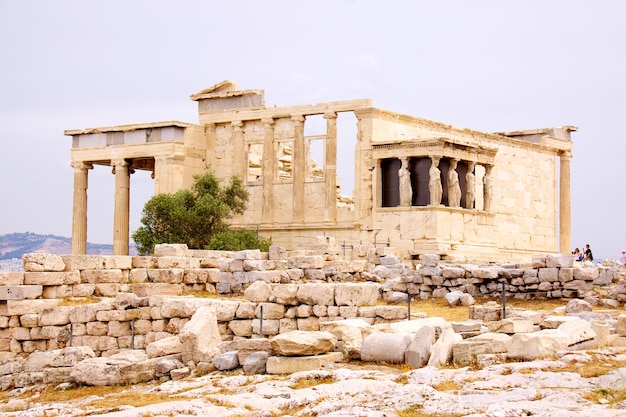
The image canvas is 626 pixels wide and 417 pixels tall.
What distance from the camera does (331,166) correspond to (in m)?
35.4

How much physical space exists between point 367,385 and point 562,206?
31.9 metres

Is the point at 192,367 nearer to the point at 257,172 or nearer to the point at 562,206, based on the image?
the point at 257,172

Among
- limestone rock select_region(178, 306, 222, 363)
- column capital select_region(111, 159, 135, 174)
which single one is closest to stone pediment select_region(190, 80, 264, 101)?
column capital select_region(111, 159, 135, 174)

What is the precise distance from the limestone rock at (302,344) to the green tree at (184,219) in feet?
64.6

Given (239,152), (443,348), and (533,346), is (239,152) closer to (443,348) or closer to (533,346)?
(443,348)

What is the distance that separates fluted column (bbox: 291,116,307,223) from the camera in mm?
35969

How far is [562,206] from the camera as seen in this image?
4184 cm

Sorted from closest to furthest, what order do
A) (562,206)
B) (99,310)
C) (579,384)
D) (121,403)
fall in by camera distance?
(579,384) → (121,403) → (99,310) → (562,206)

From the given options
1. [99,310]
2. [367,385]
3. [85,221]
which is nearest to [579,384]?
[367,385]

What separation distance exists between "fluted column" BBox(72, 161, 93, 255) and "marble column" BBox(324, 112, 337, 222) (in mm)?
9261

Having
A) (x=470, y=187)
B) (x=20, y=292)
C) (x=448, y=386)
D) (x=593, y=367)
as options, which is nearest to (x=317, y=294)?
(x=20, y=292)

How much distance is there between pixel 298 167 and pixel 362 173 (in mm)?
2626

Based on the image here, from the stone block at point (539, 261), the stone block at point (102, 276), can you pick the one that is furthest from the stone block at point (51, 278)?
the stone block at point (539, 261)

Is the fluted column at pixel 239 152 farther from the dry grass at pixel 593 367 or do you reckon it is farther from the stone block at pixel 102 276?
the dry grass at pixel 593 367
